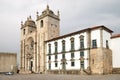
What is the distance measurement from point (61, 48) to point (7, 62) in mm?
20026

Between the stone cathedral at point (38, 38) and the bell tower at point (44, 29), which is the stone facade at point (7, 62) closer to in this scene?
the stone cathedral at point (38, 38)

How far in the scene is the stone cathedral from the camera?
1922 inches

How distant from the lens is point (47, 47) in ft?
157

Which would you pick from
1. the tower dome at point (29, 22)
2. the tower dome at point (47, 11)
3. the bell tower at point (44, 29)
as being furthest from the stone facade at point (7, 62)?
the tower dome at point (47, 11)

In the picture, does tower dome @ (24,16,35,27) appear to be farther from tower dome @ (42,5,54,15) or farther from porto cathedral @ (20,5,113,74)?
tower dome @ (42,5,54,15)

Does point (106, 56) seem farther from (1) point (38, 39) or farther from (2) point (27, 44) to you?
(2) point (27, 44)

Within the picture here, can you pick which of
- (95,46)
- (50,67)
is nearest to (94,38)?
(95,46)

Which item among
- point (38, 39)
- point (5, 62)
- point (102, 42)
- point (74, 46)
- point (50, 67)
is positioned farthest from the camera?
point (5, 62)

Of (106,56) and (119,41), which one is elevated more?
(119,41)

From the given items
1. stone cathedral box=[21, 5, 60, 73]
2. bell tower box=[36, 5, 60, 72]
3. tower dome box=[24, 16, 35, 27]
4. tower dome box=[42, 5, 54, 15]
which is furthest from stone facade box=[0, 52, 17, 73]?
tower dome box=[42, 5, 54, 15]

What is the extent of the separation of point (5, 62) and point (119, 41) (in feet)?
108

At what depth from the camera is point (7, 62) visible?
55031 mm

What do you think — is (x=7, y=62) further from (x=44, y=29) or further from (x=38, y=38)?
(x=44, y=29)

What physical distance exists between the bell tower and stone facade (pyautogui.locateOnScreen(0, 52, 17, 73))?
8.97 metres
